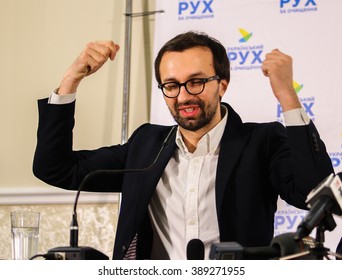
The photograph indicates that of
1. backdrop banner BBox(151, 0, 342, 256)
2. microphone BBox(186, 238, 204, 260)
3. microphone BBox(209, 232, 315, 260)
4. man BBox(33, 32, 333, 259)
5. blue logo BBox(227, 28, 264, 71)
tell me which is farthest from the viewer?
blue logo BBox(227, 28, 264, 71)

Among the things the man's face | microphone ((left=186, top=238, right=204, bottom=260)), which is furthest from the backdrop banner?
microphone ((left=186, top=238, right=204, bottom=260))

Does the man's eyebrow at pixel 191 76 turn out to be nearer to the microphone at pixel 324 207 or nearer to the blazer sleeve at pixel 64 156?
the blazer sleeve at pixel 64 156

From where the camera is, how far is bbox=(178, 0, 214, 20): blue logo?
12.3 feet

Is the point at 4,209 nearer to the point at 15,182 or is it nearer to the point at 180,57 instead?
the point at 15,182

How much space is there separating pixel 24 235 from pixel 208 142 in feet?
2.53

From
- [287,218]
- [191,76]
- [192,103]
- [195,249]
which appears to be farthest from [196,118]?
[287,218]

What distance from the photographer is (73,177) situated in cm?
283

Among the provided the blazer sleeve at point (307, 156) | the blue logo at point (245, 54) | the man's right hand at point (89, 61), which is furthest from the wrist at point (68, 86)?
the blue logo at point (245, 54)

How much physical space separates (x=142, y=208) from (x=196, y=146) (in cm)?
33

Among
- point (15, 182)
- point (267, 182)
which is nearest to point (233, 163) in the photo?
point (267, 182)

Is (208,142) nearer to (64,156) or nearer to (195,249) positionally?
(64,156)

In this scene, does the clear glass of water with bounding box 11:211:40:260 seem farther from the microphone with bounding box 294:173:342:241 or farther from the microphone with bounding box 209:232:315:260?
the microphone with bounding box 294:173:342:241

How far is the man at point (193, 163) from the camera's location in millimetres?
2525

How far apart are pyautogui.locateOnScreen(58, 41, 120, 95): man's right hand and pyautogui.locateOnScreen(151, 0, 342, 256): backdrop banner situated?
3.50ft
